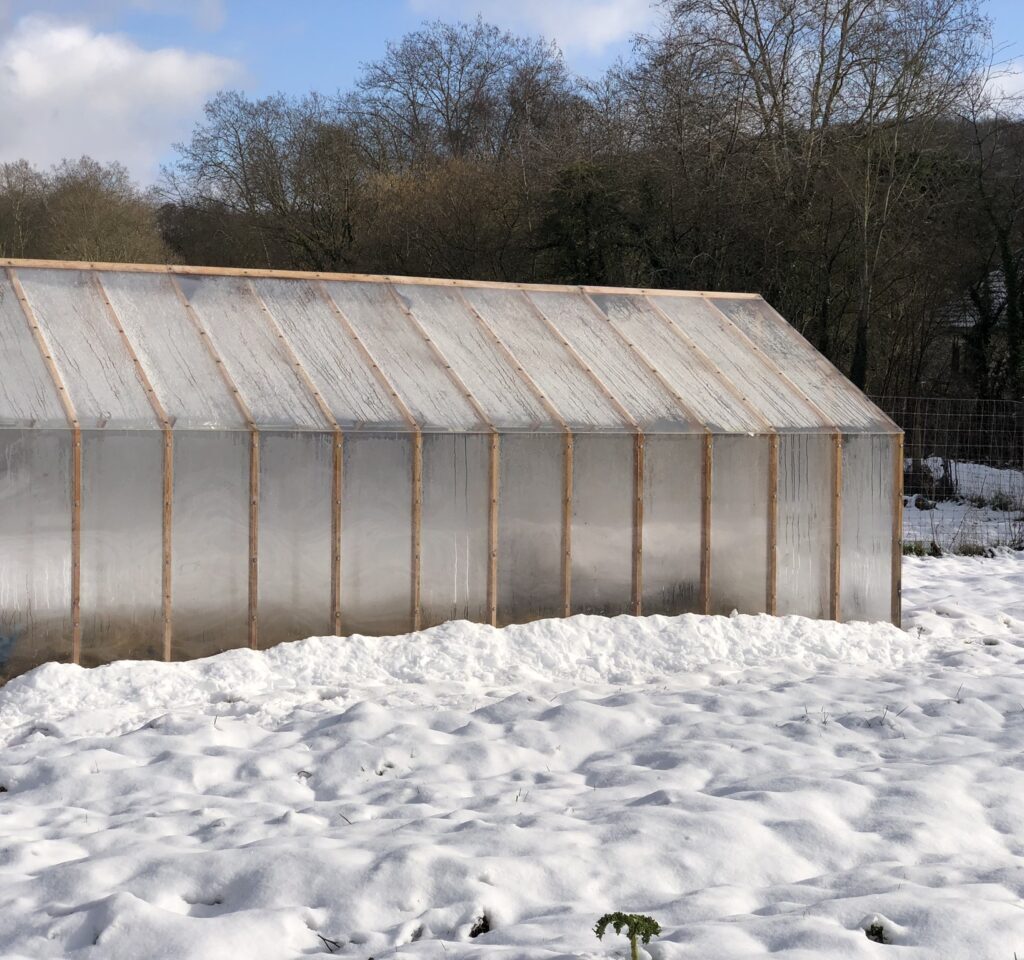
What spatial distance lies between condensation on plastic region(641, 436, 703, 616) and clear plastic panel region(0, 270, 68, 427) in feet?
15.4

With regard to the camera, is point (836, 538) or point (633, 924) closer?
point (633, 924)

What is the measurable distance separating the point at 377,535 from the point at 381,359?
1735 mm

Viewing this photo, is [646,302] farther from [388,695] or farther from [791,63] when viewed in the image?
[791,63]

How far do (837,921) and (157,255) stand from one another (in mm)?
25276

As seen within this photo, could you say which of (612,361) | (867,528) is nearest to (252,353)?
(612,361)

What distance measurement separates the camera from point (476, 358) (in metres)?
10.8

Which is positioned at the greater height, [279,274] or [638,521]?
[279,274]

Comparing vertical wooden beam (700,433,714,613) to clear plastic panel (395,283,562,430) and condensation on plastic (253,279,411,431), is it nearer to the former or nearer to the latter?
clear plastic panel (395,283,562,430)

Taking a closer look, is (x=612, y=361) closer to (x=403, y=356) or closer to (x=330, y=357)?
(x=403, y=356)

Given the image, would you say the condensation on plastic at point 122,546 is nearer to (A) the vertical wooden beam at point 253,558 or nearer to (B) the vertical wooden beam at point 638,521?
(A) the vertical wooden beam at point 253,558

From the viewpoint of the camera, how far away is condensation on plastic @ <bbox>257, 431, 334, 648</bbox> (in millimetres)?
9172

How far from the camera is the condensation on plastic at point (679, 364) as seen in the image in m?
10.8

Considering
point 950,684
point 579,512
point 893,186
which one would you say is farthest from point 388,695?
point 893,186

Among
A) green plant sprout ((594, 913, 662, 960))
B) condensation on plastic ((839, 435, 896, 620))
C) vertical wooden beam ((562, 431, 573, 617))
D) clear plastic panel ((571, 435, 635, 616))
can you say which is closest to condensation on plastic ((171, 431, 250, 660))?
vertical wooden beam ((562, 431, 573, 617))
